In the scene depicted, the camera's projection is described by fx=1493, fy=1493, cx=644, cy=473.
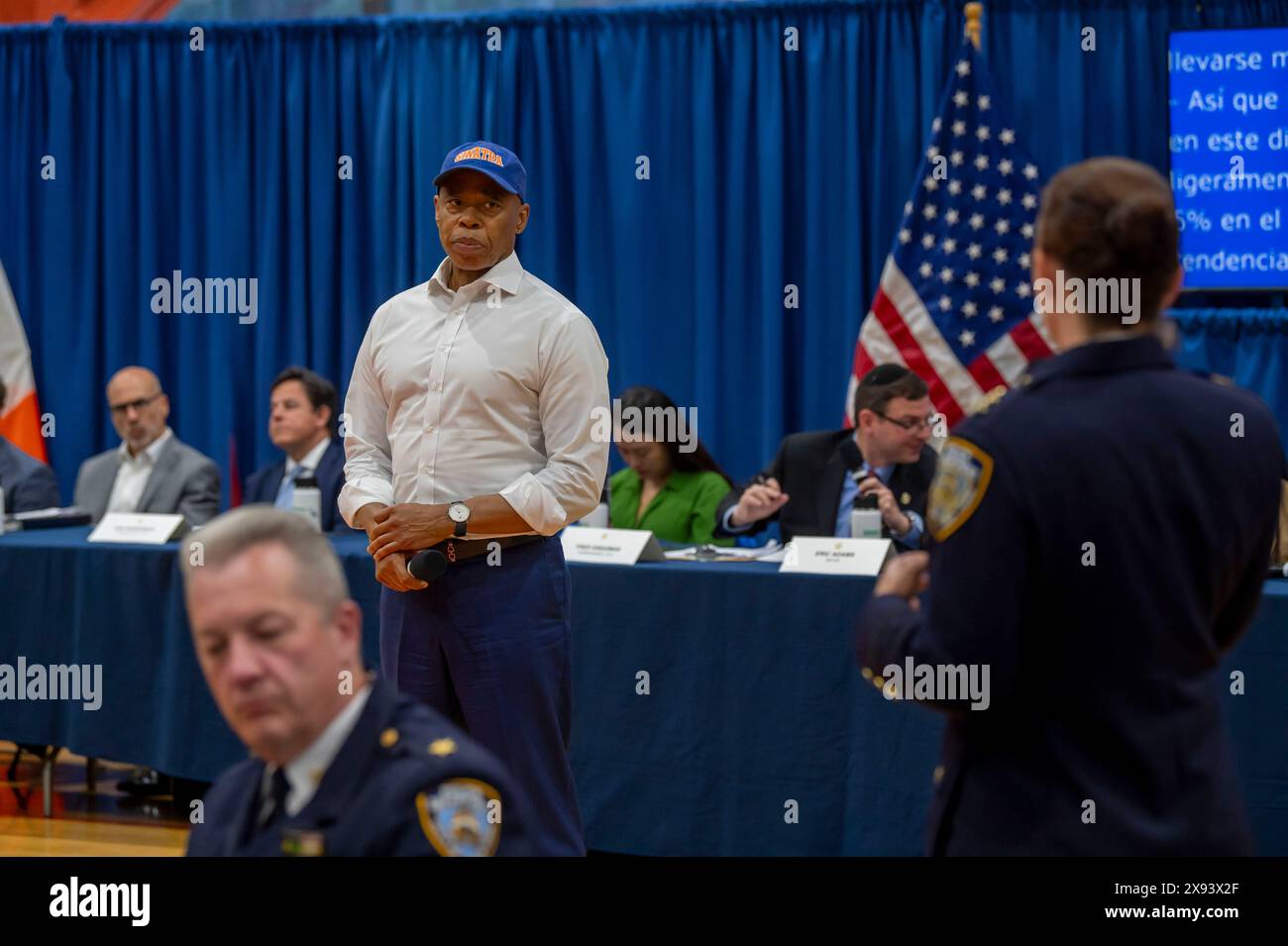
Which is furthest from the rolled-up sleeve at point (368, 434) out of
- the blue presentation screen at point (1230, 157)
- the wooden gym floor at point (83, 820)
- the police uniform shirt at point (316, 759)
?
the blue presentation screen at point (1230, 157)

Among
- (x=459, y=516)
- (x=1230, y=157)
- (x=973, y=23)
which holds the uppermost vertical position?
(x=973, y=23)

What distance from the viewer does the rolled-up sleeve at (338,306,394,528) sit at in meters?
2.67

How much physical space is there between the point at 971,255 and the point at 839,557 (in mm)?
2160

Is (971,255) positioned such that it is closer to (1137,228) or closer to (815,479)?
(815,479)

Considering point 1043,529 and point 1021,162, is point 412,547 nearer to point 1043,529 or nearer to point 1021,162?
point 1043,529

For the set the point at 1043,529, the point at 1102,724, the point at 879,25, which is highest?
the point at 879,25

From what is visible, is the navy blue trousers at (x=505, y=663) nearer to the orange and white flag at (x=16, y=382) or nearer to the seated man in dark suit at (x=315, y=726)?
the seated man in dark suit at (x=315, y=726)

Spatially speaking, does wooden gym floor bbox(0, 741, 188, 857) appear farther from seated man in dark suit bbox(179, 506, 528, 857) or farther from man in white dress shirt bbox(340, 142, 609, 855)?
seated man in dark suit bbox(179, 506, 528, 857)

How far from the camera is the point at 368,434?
272cm

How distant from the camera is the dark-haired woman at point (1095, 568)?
4.59 feet

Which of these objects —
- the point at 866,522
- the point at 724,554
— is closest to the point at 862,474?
the point at 866,522
